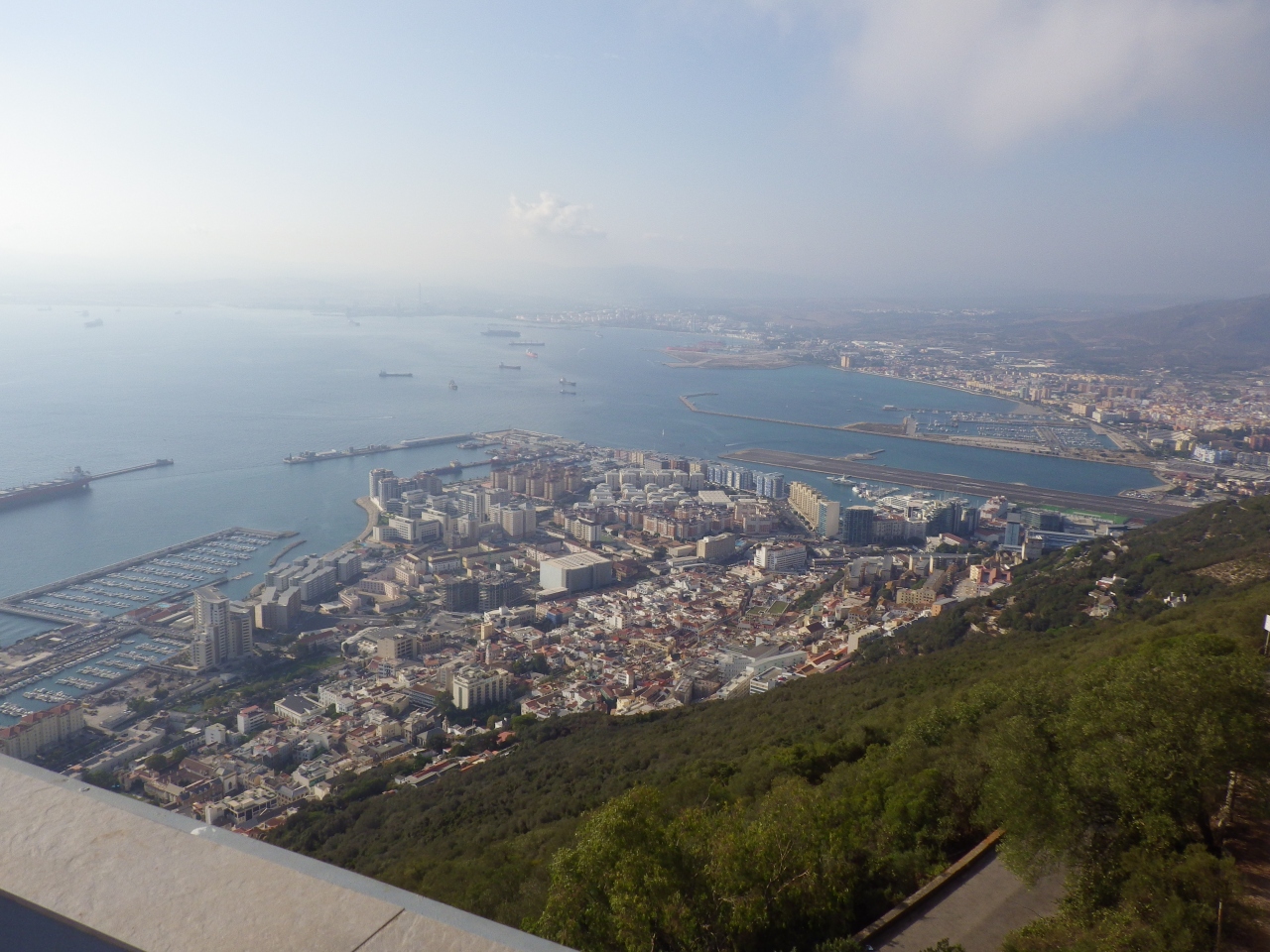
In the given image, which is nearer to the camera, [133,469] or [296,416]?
[133,469]

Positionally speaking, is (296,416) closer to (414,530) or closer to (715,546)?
(414,530)

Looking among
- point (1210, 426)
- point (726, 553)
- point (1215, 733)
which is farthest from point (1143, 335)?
point (1215, 733)

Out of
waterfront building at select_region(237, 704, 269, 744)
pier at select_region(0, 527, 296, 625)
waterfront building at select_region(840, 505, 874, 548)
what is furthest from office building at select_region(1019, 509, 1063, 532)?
pier at select_region(0, 527, 296, 625)

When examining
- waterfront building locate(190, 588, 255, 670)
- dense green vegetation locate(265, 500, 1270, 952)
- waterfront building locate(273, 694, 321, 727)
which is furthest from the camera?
waterfront building locate(190, 588, 255, 670)

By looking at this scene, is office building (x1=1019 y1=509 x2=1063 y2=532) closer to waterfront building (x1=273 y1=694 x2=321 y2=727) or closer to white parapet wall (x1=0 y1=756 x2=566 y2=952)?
waterfront building (x1=273 y1=694 x2=321 y2=727)

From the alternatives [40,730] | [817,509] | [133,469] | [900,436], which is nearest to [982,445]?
[900,436]

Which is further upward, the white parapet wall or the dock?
the white parapet wall
